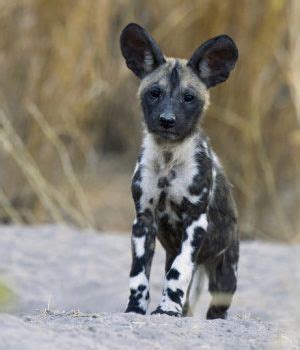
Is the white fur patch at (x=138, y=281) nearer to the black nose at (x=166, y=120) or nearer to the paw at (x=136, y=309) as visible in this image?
the paw at (x=136, y=309)

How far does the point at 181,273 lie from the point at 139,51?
119 cm

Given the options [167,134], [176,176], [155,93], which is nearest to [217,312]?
[176,176]

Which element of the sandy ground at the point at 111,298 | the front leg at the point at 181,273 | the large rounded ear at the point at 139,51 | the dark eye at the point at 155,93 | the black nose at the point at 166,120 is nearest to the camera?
the sandy ground at the point at 111,298

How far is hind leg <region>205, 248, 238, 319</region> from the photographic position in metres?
5.69

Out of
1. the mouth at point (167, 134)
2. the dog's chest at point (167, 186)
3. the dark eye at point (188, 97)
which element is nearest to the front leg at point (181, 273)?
the dog's chest at point (167, 186)

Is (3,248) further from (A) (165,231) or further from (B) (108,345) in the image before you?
(B) (108,345)

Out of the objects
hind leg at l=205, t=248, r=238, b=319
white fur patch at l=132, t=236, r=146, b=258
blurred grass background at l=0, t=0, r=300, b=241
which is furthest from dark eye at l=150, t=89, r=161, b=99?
blurred grass background at l=0, t=0, r=300, b=241

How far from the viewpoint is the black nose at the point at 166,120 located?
506 cm

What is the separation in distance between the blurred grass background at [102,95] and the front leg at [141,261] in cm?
347

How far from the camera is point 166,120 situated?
199 inches

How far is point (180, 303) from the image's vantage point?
16.3 feet

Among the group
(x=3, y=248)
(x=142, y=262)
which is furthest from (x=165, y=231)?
(x=3, y=248)

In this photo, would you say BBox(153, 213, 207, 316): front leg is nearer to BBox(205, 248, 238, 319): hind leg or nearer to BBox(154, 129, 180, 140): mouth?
BBox(154, 129, 180, 140): mouth

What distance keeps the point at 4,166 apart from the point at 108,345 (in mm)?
6097
